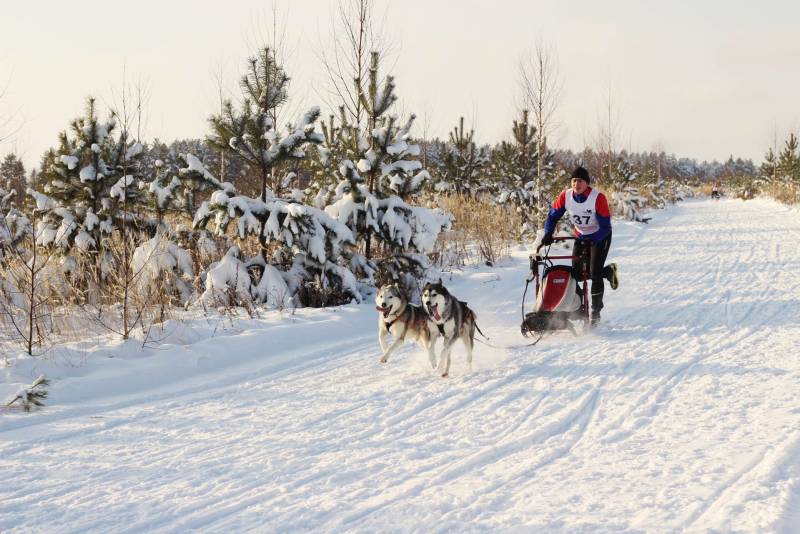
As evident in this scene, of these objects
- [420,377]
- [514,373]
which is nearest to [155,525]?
[420,377]

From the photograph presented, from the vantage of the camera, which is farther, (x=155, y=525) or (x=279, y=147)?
(x=279, y=147)

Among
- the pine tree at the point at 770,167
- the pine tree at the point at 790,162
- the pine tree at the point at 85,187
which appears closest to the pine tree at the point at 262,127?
the pine tree at the point at 85,187

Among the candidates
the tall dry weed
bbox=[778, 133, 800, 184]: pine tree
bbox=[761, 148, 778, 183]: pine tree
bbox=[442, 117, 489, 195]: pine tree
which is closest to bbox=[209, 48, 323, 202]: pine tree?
the tall dry weed

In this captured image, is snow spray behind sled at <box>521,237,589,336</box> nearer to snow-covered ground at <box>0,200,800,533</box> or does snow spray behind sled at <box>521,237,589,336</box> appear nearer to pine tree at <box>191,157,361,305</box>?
snow-covered ground at <box>0,200,800,533</box>

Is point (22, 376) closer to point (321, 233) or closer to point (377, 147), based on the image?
point (321, 233)

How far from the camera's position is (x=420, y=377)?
18.9ft

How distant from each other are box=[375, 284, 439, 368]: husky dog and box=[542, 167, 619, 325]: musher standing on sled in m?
2.25

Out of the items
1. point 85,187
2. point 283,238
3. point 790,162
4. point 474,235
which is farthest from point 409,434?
point 790,162

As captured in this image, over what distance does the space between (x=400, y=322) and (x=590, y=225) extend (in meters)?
2.99

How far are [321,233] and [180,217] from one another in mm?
3625

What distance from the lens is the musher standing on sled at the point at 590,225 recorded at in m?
7.52

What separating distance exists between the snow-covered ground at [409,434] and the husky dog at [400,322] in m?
0.26

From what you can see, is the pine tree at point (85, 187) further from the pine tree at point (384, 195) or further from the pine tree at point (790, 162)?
the pine tree at point (790, 162)

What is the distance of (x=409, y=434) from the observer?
166 inches
